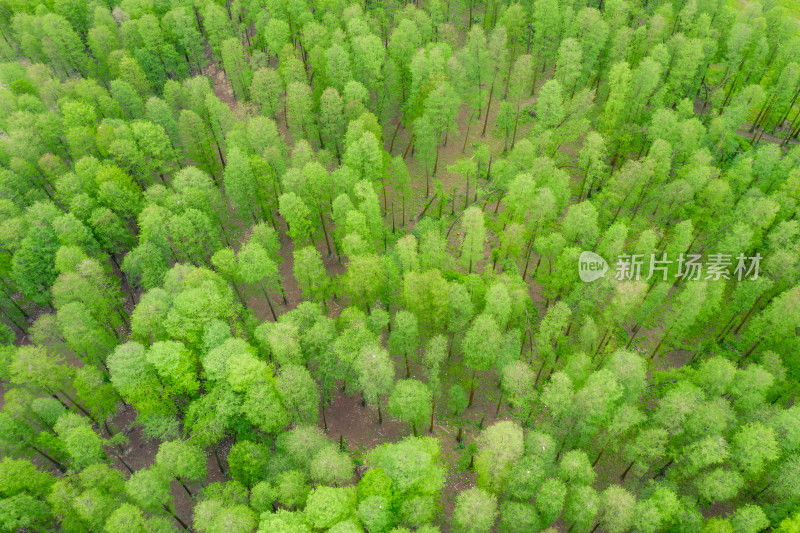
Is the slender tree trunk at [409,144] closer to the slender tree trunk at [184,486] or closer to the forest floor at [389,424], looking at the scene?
the forest floor at [389,424]

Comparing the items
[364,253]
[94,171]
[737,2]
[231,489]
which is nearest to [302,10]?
[94,171]

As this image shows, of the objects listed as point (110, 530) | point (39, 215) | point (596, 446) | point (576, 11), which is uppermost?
point (576, 11)

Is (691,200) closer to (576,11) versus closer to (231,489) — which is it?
(576,11)

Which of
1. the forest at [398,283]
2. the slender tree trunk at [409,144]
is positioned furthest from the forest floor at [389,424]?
the slender tree trunk at [409,144]

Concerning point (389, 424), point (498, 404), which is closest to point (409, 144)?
point (498, 404)

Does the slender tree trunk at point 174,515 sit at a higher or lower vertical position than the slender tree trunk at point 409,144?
lower

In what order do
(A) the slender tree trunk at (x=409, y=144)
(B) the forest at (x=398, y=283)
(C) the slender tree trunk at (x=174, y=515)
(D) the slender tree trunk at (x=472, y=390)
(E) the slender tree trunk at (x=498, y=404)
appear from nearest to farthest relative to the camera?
(B) the forest at (x=398, y=283), (C) the slender tree trunk at (x=174, y=515), (E) the slender tree trunk at (x=498, y=404), (D) the slender tree trunk at (x=472, y=390), (A) the slender tree trunk at (x=409, y=144)

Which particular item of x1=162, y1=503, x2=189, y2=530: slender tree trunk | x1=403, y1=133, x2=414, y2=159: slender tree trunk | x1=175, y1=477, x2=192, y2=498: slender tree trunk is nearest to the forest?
x1=162, y1=503, x2=189, y2=530: slender tree trunk

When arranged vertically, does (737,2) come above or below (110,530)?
above

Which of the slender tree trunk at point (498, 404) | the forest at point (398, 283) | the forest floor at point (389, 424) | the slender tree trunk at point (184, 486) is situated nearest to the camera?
the forest at point (398, 283)
